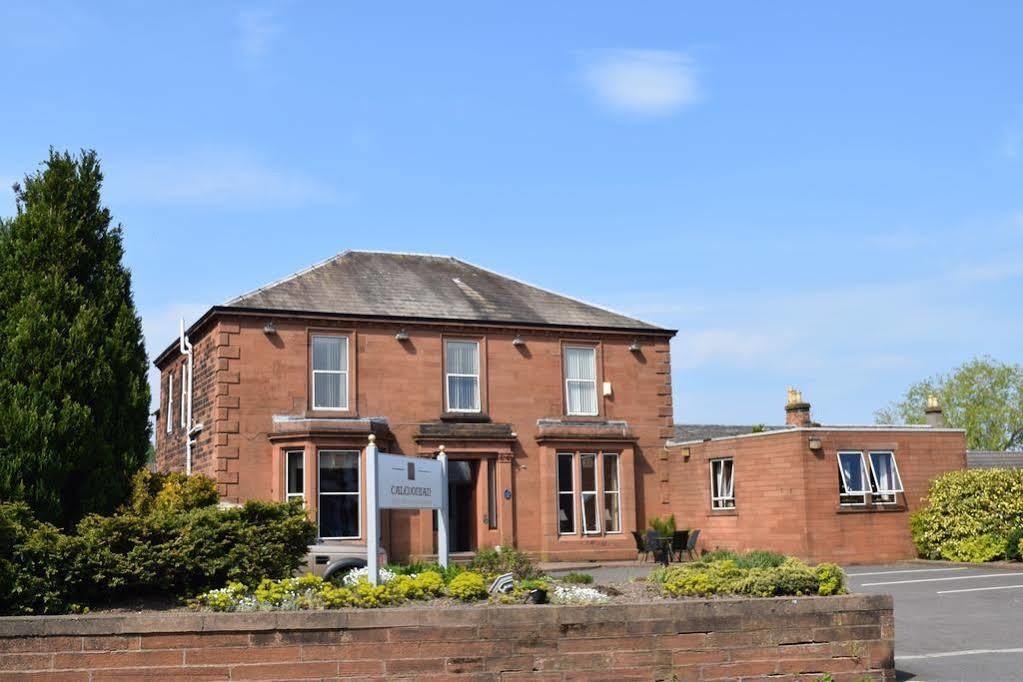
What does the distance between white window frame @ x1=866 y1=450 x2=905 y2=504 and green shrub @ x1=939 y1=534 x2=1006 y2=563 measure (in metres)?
1.78

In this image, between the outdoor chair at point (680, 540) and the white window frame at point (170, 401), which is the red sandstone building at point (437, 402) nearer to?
the white window frame at point (170, 401)

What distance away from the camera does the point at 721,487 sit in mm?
28531

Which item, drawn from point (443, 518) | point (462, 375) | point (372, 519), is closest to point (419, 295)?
point (462, 375)

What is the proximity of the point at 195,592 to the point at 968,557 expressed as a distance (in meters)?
20.2

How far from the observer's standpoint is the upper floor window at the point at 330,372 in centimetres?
2694

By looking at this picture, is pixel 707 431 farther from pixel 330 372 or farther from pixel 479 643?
pixel 479 643

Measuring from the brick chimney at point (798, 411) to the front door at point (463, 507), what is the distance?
822cm

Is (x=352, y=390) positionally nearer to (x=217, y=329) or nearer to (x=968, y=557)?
(x=217, y=329)

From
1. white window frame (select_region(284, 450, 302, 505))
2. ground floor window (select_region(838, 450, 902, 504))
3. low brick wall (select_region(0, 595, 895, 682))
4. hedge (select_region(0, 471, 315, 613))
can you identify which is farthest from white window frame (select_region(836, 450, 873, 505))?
hedge (select_region(0, 471, 315, 613))

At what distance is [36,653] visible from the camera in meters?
8.76

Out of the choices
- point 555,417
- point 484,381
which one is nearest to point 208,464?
point 484,381

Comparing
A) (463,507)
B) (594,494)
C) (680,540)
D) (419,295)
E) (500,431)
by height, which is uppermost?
(419,295)

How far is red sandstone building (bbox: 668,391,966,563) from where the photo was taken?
25.7 meters

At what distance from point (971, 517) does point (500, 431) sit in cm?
1145
